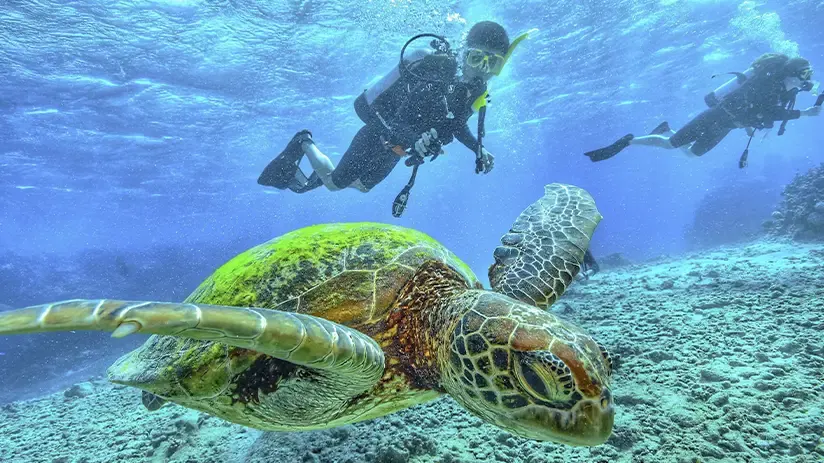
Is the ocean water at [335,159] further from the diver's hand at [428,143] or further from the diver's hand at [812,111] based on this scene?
the diver's hand at [428,143]

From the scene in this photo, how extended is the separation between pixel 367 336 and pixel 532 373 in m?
0.83

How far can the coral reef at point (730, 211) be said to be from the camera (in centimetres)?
2068

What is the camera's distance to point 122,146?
19.8 meters

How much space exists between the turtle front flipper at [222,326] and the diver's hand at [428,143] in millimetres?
5216

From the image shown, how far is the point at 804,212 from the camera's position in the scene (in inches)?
380

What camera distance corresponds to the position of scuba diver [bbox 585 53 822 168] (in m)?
8.95

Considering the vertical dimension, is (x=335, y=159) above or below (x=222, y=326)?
above

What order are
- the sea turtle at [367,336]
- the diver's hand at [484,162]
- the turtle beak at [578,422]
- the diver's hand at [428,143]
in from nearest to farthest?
the sea turtle at [367,336], the turtle beak at [578,422], the diver's hand at [484,162], the diver's hand at [428,143]

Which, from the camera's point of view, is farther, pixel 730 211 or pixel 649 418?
pixel 730 211

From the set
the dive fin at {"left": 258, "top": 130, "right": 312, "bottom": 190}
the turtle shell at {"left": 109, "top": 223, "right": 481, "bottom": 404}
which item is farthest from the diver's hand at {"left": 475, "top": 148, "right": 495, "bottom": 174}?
the turtle shell at {"left": 109, "top": 223, "right": 481, "bottom": 404}

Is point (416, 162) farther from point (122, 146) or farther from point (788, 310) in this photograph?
point (122, 146)

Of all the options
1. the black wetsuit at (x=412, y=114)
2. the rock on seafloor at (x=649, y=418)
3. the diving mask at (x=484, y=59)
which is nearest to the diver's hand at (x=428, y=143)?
the black wetsuit at (x=412, y=114)

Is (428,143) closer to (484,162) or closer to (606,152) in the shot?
(484,162)

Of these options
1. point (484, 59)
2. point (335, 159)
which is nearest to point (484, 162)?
point (484, 59)
